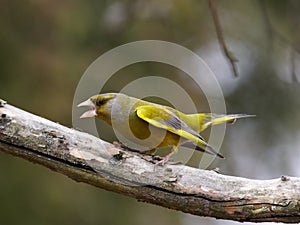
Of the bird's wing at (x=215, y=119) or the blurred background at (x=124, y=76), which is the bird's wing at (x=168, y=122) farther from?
the blurred background at (x=124, y=76)

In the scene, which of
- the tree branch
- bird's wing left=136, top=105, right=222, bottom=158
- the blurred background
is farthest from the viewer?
the blurred background

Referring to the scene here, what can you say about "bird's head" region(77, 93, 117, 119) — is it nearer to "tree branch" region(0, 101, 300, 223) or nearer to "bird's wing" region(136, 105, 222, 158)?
"bird's wing" region(136, 105, 222, 158)

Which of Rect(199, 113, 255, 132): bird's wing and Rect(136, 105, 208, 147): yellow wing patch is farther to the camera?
Rect(199, 113, 255, 132): bird's wing

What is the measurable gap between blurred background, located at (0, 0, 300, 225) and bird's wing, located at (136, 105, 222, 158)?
1.44 m

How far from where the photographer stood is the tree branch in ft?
7.27

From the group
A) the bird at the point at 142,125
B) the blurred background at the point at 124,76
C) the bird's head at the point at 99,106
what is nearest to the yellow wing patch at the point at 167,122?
the bird at the point at 142,125

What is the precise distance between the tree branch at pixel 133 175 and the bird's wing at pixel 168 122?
0.21 meters

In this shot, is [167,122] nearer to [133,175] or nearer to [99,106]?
[99,106]

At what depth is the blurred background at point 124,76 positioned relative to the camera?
4188 millimetres

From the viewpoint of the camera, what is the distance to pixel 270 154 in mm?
5004

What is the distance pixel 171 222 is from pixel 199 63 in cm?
135

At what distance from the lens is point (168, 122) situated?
8.79ft

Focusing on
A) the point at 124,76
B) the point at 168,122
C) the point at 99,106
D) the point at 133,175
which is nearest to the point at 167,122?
the point at 168,122

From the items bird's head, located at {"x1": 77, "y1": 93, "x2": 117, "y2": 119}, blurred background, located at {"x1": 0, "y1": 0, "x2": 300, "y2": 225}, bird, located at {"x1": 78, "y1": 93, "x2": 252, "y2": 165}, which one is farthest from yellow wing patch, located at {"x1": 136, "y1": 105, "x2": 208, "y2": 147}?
blurred background, located at {"x1": 0, "y1": 0, "x2": 300, "y2": 225}
